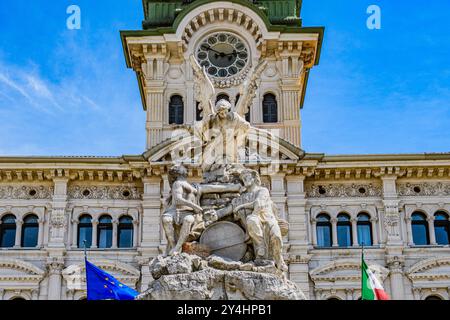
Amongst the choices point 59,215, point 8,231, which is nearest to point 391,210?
point 59,215

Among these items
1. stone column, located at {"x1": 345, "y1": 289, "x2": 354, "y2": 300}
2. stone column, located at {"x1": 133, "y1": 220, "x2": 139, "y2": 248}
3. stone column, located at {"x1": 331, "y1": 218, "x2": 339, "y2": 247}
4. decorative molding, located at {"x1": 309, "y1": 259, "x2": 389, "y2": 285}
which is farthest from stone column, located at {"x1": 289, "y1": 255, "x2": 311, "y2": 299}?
stone column, located at {"x1": 133, "y1": 220, "x2": 139, "y2": 248}

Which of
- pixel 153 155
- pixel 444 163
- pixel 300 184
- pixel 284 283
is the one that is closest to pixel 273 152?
pixel 300 184

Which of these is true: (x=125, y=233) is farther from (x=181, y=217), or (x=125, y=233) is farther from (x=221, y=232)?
(x=221, y=232)

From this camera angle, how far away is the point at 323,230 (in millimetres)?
41531

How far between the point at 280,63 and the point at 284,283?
1278 inches

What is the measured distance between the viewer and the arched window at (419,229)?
41.1m

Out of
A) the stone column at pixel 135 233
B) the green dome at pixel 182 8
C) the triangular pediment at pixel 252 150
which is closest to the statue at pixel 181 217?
the triangular pediment at pixel 252 150

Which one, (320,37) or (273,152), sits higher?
(320,37)

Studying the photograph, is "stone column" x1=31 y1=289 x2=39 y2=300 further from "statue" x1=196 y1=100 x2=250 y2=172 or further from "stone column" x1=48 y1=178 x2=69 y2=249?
"statue" x1=196 y1=100 x2=250 y2=172

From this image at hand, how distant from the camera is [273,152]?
41.0 metres

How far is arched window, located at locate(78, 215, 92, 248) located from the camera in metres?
41.2

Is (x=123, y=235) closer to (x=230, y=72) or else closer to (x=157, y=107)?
(x=157, y=107)

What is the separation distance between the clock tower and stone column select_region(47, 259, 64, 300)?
8.64 metres
